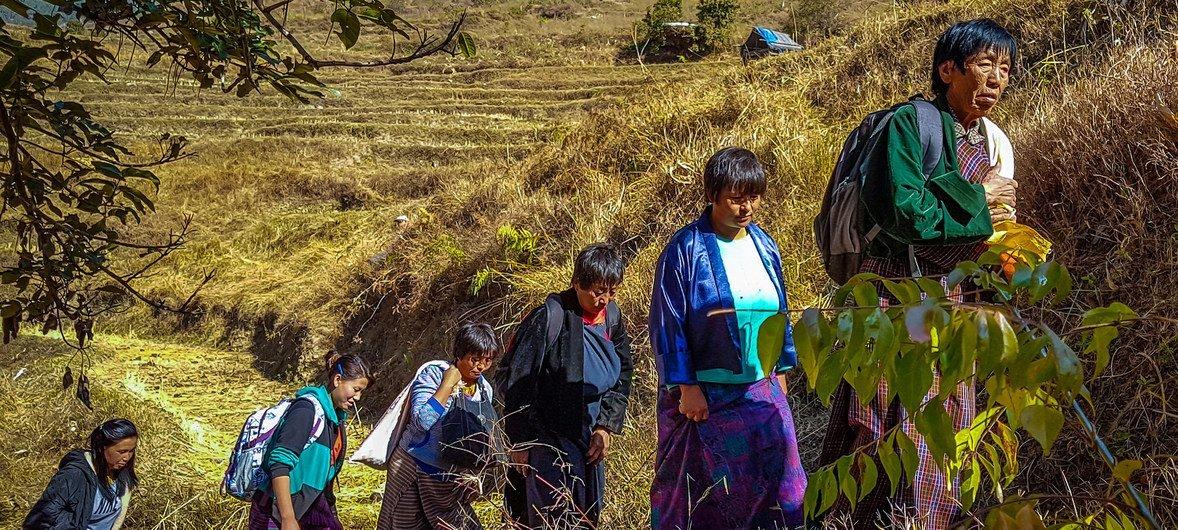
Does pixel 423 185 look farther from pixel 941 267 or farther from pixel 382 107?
pixel 941 267

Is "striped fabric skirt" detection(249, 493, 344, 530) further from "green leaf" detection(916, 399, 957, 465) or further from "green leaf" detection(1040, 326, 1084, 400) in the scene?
"green leaf" detection(1040, 326, 1084, 400)

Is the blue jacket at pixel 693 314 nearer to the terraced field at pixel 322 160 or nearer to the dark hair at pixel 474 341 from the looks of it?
the dark hair at pixel 474 341

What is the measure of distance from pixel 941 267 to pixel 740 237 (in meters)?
0.58

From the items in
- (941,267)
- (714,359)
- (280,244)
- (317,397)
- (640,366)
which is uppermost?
(941,267)

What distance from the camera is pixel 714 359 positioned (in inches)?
120

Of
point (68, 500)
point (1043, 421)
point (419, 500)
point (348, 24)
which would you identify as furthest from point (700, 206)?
point (1043, 421)

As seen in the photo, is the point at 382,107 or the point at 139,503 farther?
the point at 382,107

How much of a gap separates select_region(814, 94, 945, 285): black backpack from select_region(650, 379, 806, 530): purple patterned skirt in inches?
17.2

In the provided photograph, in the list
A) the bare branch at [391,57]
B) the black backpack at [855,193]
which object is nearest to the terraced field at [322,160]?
the black backpack at [855,193]

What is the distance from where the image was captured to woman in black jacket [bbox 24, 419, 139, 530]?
4.29m

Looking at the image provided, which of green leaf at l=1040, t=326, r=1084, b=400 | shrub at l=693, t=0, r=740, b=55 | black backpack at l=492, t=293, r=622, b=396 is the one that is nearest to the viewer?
green leaf at l=1040, t=326, r=1084, b=400

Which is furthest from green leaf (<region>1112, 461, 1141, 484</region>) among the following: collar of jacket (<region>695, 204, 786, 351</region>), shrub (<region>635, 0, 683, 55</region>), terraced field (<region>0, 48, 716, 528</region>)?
shrub (<region>635, 0, 683, 55</region>)

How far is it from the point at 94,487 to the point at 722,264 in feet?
9.82

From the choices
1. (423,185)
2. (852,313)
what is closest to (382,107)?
(423,185)
